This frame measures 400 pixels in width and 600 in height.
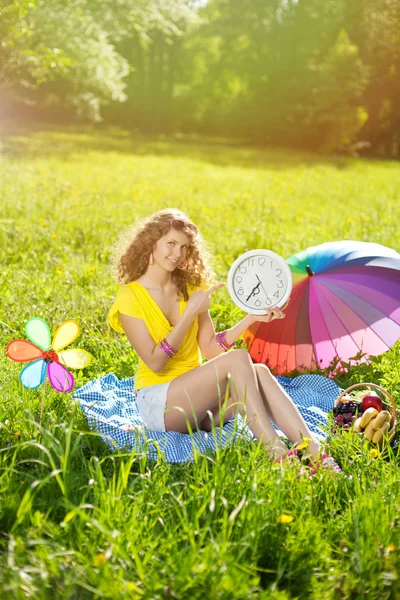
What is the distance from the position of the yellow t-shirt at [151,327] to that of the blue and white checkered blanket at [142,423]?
0.24 meters

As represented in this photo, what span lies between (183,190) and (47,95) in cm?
1617

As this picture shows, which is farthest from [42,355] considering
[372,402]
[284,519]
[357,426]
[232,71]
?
[232,71]

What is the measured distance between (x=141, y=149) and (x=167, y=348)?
1857cm

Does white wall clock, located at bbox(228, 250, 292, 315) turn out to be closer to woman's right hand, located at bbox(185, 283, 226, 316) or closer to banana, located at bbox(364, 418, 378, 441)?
woman's right hand, located at bbox(185, 283, 226, 316)

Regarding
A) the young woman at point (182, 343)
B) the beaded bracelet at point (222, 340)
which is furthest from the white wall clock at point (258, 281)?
the beaded bracelet at point (222, 340)

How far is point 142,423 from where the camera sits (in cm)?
339

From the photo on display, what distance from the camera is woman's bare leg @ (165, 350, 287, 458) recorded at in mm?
2908

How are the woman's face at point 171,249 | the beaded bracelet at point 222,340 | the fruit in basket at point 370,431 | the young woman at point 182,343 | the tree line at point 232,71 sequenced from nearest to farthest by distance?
the young woman at point 182,343 → the fruit in basket at point 370,431 → the woman's face at point 171,249 → the beaded bracelet at point 222,340 → the tree line at point 232,71

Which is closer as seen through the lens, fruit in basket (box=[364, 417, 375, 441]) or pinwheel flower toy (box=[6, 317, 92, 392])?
pinwheel flower toy (box=[6, 317, 92, 392])

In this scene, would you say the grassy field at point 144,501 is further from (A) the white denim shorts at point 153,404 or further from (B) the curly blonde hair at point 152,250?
(B) the curly blonde hair at point 152,250

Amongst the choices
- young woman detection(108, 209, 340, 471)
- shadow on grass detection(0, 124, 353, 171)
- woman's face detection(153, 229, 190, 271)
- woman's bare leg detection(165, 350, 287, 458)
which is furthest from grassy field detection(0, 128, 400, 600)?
shadow on grass detection(0, 124, 353, 171)

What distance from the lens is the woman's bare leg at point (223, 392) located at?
291cm

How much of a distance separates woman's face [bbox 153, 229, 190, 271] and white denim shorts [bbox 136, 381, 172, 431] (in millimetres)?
593

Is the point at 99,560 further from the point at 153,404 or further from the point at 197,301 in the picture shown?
the point at 197,301
